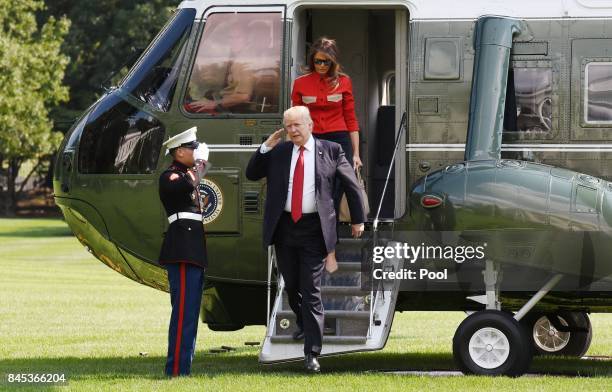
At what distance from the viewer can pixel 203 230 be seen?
1059 cm

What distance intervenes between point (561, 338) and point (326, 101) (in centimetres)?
377

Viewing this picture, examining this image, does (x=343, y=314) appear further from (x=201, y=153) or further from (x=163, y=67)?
(x=163, y=67)

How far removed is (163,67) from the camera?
38.1 feet

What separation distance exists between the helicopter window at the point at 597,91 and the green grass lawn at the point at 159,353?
206 centimetres

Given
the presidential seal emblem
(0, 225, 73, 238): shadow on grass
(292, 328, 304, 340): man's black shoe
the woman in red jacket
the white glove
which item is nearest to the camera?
(292, 328, 304, 340): man's black shoe

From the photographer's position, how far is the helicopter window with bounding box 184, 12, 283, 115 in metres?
11.3

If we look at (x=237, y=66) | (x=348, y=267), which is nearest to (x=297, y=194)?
(x=348, y=267)

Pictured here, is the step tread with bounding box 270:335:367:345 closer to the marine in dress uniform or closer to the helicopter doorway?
the marine in dress uniform

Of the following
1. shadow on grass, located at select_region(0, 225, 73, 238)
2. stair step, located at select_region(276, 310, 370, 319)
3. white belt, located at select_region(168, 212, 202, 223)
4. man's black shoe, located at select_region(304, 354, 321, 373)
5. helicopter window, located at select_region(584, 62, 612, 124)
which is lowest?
shadow on grass, located at select_region(0, 225, 73, 238)

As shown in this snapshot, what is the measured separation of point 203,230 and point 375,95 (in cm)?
265

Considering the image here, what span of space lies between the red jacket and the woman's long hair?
0.14 ft

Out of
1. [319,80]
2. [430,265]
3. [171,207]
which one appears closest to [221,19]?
[319,80]

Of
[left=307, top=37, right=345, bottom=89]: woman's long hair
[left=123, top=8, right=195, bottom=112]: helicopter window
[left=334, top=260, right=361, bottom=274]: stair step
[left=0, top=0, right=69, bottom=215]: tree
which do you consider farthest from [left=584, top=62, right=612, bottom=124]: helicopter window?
[left=0, top=0, right=69, bottom=215]: tree

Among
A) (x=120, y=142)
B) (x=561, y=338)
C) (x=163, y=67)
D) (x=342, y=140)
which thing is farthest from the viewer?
(x=561, y=338)
